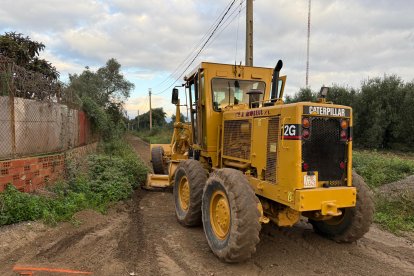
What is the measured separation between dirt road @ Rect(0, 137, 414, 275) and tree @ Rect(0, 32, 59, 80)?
1010 centimetres

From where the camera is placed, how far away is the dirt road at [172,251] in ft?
15.9

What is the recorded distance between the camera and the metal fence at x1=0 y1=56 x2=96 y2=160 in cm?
723

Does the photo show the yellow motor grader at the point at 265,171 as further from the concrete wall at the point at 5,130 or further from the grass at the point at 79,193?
the concrete wall at the point at 5,130

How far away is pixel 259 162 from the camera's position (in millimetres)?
5504

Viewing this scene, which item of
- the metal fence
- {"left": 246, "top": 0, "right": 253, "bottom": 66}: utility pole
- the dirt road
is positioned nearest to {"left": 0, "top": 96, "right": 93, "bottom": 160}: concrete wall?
the metal fence

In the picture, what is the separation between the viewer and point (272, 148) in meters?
5.18

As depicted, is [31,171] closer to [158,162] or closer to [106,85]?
[158,162]

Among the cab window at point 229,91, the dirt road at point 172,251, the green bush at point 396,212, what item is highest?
the cab window at point 229,91

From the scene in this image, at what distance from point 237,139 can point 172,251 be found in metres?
2.08

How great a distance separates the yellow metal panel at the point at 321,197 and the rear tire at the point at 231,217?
1.85 feet

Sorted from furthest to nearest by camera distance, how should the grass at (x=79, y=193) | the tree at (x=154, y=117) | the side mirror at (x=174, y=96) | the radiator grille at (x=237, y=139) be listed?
1. the tree at (x=154, y=117)
2. the side mirror at (x=174, y=96)
3. the grass at (x=79, y=193)
4. the radiator grille at (x=237, y=139)

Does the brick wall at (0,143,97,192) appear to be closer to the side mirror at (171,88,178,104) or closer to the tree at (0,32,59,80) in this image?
the side mirror at (171,88,178,104)

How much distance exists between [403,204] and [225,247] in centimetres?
490

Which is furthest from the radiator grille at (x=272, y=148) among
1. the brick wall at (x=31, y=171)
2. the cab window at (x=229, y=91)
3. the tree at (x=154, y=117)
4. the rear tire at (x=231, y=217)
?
the tree at (x=154, y=117)
